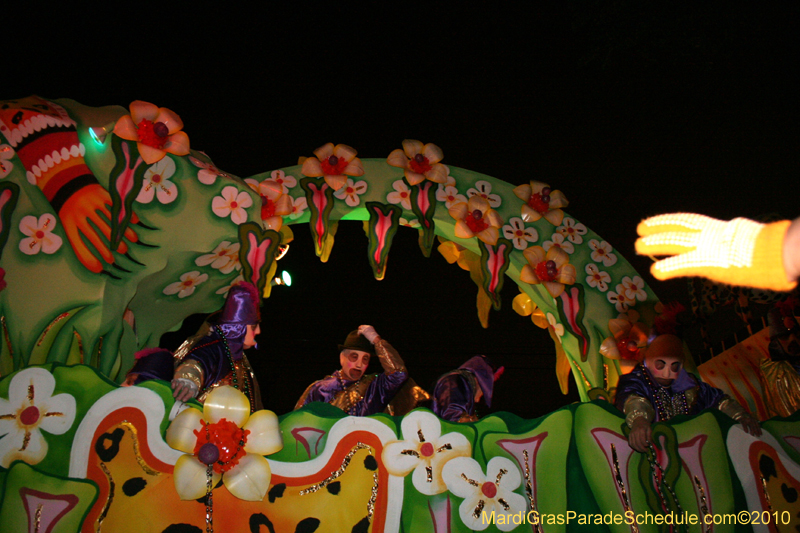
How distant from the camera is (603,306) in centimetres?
282

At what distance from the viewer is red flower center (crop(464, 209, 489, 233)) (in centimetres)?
279

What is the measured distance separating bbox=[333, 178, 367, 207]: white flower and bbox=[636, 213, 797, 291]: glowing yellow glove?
5.77 ft

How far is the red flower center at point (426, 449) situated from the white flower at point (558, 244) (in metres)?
1.54

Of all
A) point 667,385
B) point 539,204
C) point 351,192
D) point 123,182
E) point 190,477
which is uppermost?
point 539,204

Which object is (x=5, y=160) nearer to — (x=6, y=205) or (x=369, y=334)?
(x=6, y=205)

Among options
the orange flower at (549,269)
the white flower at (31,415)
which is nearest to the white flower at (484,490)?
the white flower at (31,415)

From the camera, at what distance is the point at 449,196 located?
2.87m

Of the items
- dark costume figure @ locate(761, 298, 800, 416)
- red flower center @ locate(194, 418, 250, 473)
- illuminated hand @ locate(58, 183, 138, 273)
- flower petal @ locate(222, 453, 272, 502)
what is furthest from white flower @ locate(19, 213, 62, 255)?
dark costume figure @ locate(761, 298, 800, 416)

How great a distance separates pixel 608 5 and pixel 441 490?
2736mm

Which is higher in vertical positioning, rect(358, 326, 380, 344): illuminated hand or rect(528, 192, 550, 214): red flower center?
rect(528, 192, 550, 214): red flower center

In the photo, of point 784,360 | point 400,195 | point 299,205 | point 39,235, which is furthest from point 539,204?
point 39,235

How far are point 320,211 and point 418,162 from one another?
560 millimetres

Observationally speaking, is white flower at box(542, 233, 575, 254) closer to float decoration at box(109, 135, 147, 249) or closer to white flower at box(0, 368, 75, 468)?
float decoration at box(109, 135, 147, 249)

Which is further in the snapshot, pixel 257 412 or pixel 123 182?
pixel 123 182
